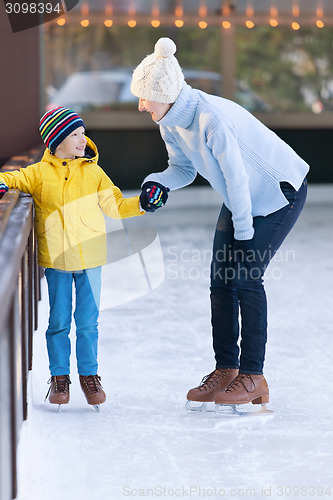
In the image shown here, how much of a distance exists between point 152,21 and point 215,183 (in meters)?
5.59

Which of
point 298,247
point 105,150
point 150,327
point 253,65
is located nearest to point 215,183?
point 150,327

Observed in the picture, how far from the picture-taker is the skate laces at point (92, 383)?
244 centimetres

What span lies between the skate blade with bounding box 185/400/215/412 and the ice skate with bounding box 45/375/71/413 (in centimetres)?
40

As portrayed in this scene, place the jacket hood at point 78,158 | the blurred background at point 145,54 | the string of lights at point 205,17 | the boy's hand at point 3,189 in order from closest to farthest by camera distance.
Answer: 1. the boy's hand at point 3,189
2. the jacket hood at point 78,158
3. the string of lights at point 205,17
4. the blurred background at point 145,54

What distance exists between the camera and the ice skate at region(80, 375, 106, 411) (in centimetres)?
242

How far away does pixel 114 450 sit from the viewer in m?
2.13

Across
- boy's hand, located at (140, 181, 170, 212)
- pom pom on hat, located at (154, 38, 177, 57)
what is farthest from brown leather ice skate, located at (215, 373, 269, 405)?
pom pom on hat, located at (154, 38, 177, 57)

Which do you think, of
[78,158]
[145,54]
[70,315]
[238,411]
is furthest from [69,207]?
[145,54]

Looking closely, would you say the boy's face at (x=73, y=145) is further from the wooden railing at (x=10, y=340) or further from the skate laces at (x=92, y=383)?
the skate laces at (x=92, y=383)

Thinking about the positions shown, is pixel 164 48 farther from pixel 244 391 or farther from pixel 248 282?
pixel 244 391

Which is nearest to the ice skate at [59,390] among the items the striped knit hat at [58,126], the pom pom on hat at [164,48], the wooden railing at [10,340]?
the wooden railing at [10,340]

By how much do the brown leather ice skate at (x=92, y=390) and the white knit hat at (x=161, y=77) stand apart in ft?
3.04

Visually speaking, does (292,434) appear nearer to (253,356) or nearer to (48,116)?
(253,356)

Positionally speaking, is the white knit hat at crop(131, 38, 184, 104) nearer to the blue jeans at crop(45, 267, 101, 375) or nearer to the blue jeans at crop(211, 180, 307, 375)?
the blue jeans at crop(211, 180, 307, 375)
